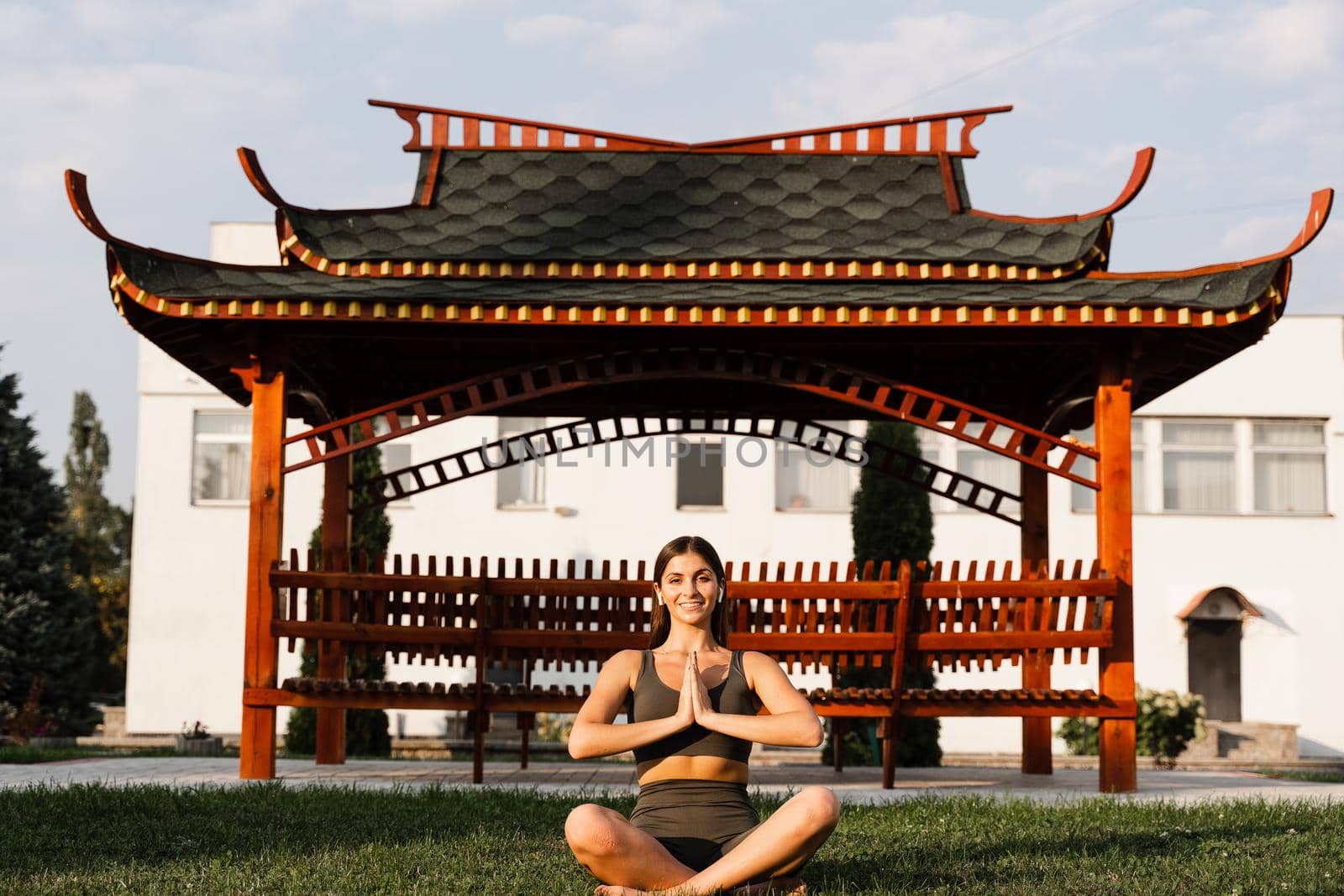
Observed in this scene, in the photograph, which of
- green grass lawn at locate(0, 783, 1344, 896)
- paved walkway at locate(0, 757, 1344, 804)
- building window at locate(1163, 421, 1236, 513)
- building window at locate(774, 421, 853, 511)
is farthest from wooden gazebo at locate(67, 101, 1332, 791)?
building window at locate(1163, 421, 1236, 513)

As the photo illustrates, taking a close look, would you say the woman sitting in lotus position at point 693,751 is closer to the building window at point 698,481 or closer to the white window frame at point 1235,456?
the building window at point 698,481

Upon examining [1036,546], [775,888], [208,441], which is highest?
[208,441]

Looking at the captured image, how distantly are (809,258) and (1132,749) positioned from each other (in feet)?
14.2

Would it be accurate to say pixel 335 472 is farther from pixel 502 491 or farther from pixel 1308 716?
pixel 1308 716

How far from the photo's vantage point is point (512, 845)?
22.9 ft

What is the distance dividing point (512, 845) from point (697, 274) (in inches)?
199

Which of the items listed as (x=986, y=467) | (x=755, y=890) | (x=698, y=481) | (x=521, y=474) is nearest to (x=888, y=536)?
(x=698, y=481)

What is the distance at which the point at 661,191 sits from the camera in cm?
1204

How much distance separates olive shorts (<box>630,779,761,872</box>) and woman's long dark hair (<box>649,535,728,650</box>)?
2.02ft

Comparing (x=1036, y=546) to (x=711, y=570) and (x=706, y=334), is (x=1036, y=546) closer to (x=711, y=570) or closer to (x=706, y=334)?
(x=706, y=334)

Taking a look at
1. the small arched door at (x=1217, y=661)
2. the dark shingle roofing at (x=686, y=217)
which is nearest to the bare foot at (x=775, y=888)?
the dark shingle roofing at (x=686, y=217)

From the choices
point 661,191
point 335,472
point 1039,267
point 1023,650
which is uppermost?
point 661,191

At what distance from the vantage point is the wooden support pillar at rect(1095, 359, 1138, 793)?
10.4 m

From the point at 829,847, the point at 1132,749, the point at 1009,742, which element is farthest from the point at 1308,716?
the point at 829,847
